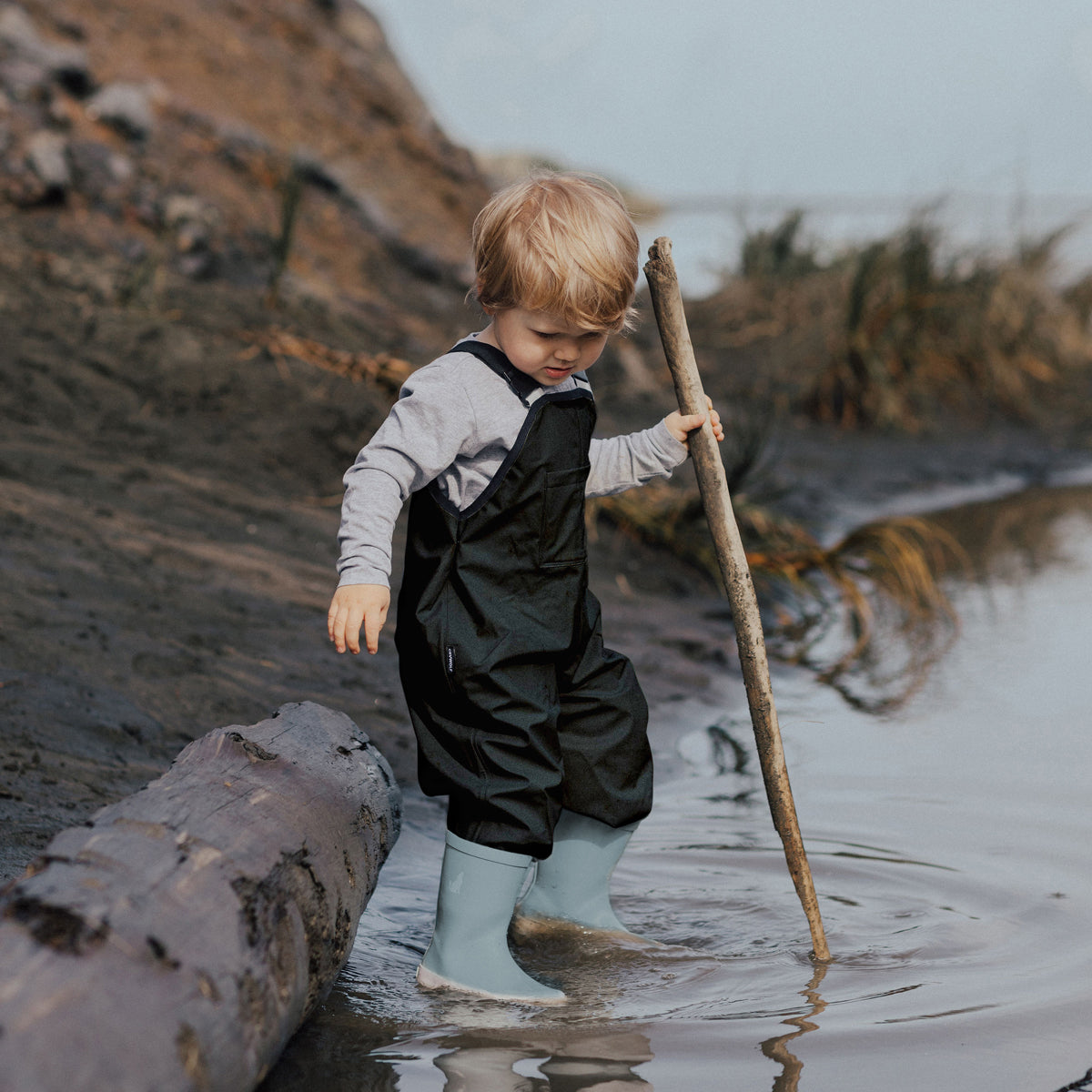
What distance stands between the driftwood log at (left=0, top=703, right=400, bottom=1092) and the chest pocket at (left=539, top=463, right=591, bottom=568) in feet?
1.94

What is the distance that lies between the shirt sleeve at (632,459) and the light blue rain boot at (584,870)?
705 mm

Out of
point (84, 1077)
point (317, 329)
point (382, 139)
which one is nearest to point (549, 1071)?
point (84, 1077)

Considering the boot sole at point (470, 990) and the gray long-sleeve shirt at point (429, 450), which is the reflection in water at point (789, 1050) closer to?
the boot sole at point (470, 990)

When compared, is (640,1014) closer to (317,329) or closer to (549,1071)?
(549,1071)

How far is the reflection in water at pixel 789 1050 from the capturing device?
7.81 ft

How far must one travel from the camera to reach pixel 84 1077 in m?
1.79

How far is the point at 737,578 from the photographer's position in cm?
289

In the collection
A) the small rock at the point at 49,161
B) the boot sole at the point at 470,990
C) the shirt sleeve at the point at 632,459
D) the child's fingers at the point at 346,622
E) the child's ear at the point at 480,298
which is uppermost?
the small rock at the point at 49,161

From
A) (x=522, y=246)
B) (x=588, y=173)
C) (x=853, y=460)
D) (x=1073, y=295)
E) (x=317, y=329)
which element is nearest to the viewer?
(x=522, y=246)

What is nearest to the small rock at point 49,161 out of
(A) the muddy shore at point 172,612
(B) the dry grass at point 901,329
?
(A) the muddy shore at point 172,612

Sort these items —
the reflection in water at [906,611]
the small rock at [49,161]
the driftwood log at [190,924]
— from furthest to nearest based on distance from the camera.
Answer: the small rock at [49,161] → the reflection in water at [906,611] → the driftwood log at [190,924]

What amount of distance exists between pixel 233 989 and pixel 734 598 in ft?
4.24

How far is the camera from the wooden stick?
2848 millimetres

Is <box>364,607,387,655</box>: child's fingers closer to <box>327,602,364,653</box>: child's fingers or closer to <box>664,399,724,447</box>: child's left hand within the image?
<box>327,602,364,653</box>: child's fingers
